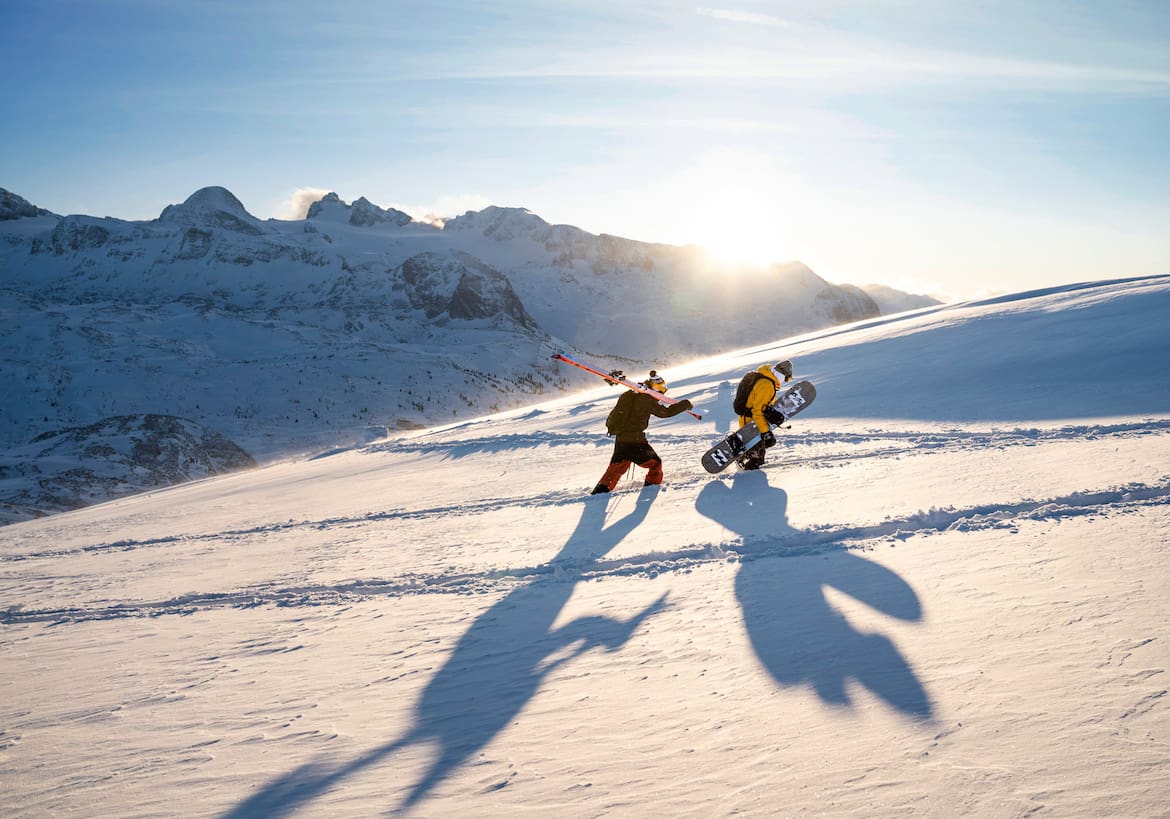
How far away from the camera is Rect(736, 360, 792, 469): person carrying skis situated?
781 centimetres

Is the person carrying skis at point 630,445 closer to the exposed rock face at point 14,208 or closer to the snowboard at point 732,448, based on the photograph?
the snowboard at point 732,448

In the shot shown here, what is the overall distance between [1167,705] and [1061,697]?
1.09ft

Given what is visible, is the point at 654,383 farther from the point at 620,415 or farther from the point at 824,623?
the point at 824,623

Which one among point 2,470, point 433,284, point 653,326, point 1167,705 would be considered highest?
point 433,284

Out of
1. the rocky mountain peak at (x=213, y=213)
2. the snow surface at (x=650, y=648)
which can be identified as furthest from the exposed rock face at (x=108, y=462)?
the rocky mountain peak at (x=213, y=213)

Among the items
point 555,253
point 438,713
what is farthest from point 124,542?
point 555,253

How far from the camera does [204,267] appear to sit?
5322 centimetres

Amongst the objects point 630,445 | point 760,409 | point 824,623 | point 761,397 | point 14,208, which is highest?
point 14,208

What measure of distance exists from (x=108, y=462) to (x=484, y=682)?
19307 mm

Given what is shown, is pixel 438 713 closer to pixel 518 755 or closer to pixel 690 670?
pixel 518 755

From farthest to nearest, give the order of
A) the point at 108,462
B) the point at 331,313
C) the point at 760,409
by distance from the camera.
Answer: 1. the point at 331,313
2. the point at 108,462
3. the point at 760,409

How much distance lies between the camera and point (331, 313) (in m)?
44.6

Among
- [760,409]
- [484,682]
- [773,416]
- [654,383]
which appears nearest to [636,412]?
[654,383]

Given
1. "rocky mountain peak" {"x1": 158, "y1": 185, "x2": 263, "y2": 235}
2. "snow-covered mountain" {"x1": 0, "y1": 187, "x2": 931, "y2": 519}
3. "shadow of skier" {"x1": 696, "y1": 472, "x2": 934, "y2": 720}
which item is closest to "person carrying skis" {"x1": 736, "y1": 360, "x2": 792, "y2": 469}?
"shadow of skier" {"x1": 696, "y1": 472, "x2": 934, "y2": 720}
